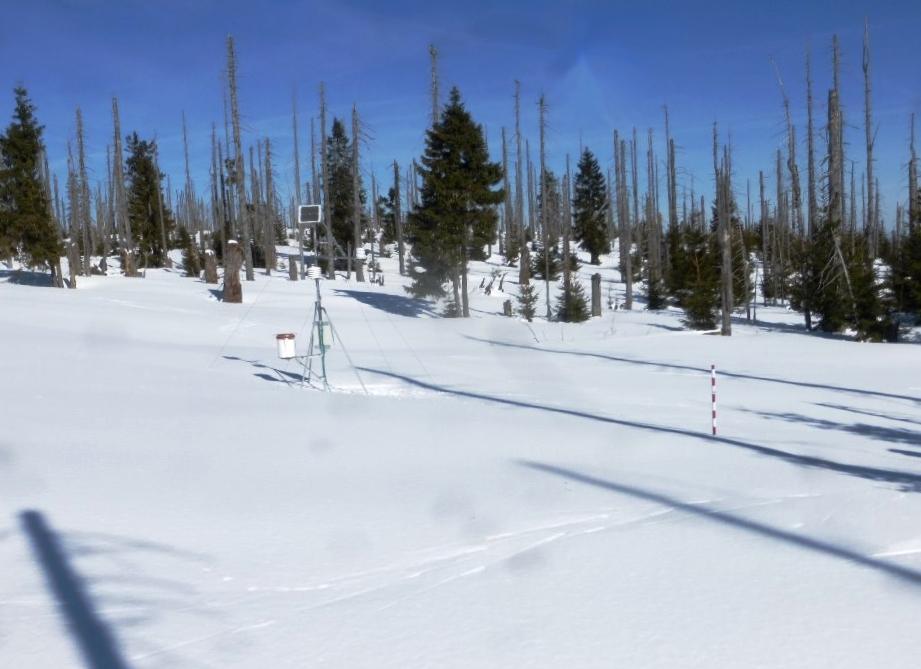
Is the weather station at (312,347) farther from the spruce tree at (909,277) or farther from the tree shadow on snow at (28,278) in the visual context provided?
the tree shadow on snow at (28,278)

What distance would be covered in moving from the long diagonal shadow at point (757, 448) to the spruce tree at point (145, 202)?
37.8 metres

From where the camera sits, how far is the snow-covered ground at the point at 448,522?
3.92 meters

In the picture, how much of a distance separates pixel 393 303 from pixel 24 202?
578 inches

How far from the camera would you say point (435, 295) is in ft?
100

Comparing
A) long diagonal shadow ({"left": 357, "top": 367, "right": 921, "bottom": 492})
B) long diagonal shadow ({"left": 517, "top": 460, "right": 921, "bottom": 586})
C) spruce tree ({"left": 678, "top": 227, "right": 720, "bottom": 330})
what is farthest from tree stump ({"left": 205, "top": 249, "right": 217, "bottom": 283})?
long diagonal shadow ({"left": 517, "top": 460, "right": 921, "bottom": 586})

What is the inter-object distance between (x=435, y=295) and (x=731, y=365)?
15298 millimetres

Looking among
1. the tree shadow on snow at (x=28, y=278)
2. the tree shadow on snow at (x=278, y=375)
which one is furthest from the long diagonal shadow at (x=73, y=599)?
the tree shadow on snow at (x=28, y=278)

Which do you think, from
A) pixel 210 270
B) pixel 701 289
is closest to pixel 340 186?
pixel 210 270

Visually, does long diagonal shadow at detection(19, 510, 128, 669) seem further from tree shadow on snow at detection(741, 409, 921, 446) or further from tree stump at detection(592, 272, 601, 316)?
tree stump at detection(592, 272, 601, 316)

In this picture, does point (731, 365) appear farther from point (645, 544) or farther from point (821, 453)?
point (645, 544)

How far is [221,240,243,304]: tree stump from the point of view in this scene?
25953 millimetres

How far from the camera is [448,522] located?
5.84 metres

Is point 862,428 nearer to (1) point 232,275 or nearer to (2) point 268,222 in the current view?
(1) point 232,275

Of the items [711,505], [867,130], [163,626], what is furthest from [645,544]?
[867,130]
